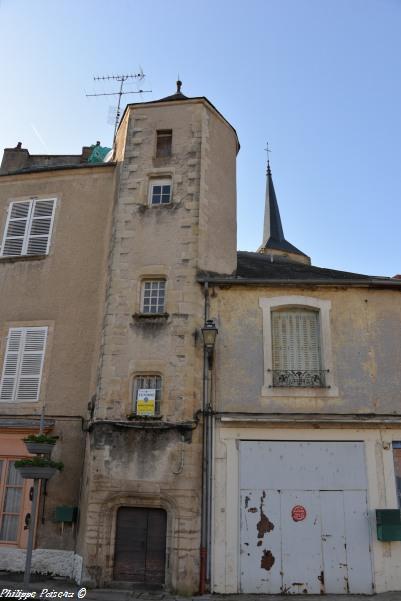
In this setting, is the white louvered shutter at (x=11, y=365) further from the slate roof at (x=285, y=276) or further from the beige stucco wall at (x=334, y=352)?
the beige stucco wall at (x=334, y=352)

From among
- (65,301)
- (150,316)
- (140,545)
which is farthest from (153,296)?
(140,545)

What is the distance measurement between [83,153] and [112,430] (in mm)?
8522

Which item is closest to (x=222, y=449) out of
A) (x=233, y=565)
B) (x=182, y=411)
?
(x=182, y=411)

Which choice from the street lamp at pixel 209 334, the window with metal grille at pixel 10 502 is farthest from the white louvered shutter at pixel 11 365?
Result: the street lamp at pixel 209 334

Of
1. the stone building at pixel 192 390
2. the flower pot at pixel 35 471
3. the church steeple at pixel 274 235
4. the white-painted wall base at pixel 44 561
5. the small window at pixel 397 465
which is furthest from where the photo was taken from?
the church steeple at pixel 274 235

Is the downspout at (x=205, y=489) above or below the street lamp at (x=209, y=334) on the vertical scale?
below

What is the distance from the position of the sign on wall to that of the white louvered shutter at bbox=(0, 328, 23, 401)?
3.10 meters

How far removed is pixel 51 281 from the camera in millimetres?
12836

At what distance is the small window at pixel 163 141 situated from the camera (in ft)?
44.2

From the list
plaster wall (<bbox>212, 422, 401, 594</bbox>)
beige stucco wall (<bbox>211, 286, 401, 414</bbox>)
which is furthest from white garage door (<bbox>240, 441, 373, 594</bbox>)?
beige stucco wall (<bbox>211, 286, 401, 414</bbox>)

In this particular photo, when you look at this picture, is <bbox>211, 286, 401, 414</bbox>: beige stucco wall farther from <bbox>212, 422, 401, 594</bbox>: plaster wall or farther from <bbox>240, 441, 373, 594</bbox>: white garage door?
<bbox>240, 441, 373, 594</bbox>: white garage door

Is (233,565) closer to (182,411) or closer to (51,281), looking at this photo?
(182,411)

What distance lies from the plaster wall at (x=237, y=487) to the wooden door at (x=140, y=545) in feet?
3.25

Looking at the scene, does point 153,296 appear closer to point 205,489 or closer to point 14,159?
point 205,489
